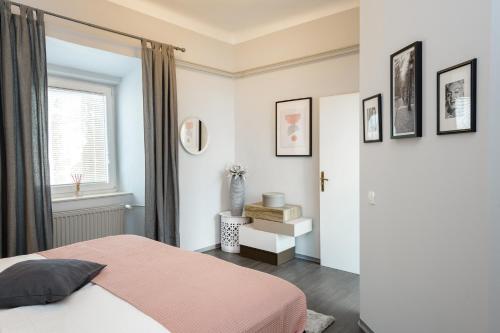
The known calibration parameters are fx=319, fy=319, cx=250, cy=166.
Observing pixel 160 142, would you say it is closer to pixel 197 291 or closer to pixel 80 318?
pixel 197 291

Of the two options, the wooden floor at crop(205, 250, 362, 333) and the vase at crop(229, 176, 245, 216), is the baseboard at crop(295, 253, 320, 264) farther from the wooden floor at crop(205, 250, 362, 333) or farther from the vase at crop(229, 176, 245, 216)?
the vase at crop(229, 176, 245, 216)

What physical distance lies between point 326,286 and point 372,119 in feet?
5.80

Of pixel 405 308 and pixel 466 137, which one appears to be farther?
pixel 405 308

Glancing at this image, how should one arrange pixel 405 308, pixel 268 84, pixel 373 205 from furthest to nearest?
pixel 268 84
pixel 373 205
pixel 405 308

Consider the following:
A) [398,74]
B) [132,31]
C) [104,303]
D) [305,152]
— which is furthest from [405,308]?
[132,31]

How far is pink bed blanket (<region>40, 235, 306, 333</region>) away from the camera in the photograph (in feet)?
4.43

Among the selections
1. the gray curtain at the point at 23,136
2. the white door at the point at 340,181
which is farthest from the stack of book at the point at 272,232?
the gray curtain at the point at 23,136

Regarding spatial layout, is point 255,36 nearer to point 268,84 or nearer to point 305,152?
point 268,84

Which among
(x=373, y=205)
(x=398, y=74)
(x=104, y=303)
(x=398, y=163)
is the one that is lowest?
(x=104, y=303)

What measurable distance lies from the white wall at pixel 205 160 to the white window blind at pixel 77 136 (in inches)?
39.4

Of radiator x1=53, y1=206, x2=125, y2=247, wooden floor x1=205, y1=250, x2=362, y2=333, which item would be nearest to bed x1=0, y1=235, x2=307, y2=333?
wooden floor x1=205, y1=250, x2=362, y2=333

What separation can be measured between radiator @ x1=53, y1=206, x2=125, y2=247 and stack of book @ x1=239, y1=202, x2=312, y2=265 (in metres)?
1.51

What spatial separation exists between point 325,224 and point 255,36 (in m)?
2.63

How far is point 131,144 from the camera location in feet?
12.8
